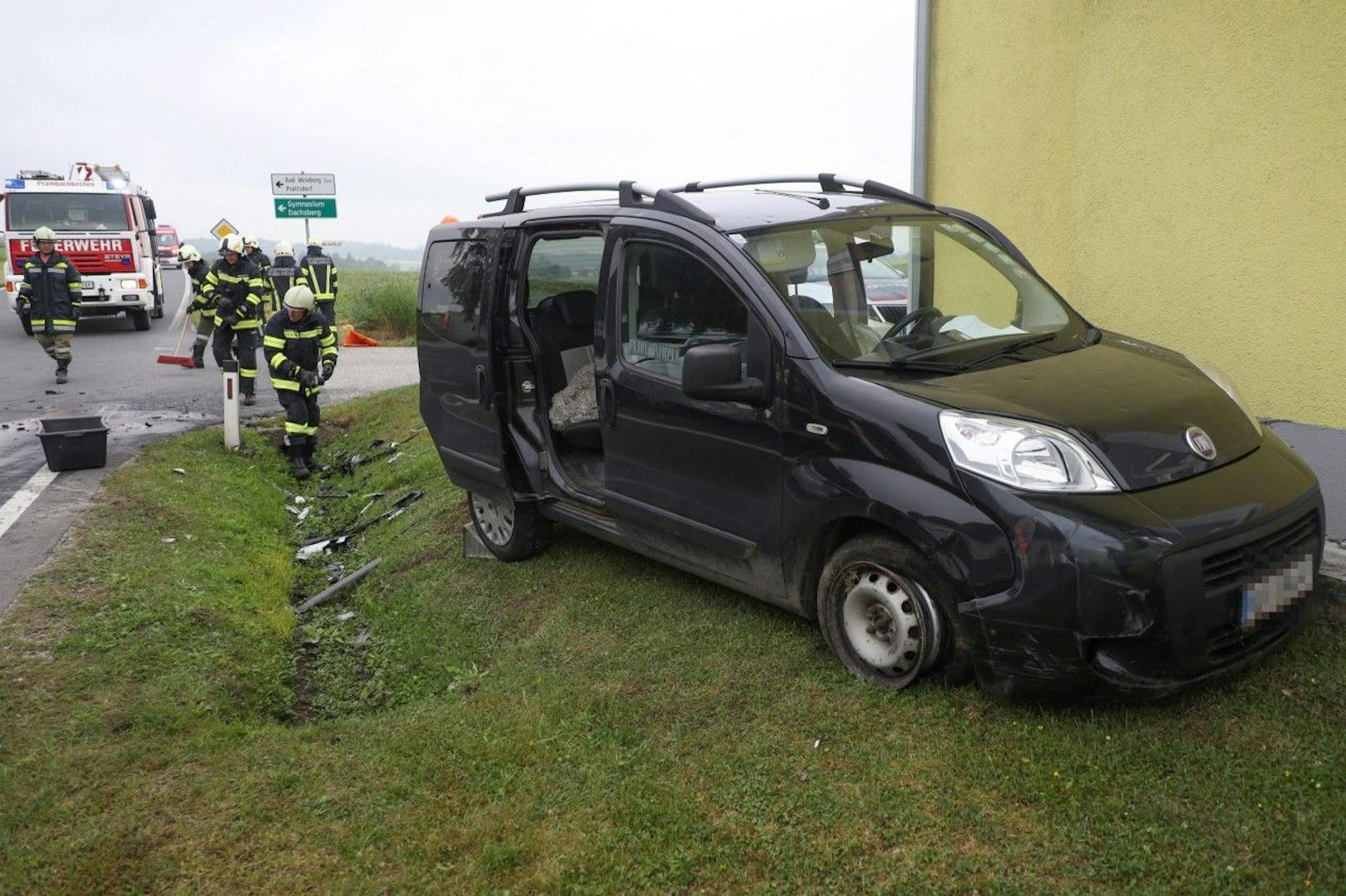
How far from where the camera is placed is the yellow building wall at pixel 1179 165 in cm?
634

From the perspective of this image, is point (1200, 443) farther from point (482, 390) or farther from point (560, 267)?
point (482, 390)

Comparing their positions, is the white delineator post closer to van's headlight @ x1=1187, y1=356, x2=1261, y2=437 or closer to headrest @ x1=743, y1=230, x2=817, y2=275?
headrest @ x1=743, y1=230, x2=817, y2=275

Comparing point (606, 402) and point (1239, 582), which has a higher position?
point (606, 402)

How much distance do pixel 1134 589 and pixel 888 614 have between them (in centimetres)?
92

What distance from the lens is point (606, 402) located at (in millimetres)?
5102

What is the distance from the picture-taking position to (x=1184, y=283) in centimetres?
706

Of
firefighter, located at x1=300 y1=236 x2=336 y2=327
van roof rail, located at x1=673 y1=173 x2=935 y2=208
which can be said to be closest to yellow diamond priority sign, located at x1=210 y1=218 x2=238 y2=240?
firefighter, located at x1=300 y1=236 x2=336 y2=327

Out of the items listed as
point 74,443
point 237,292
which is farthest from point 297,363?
point 237,292

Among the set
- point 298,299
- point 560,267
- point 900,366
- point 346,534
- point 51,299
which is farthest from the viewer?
point 51,299

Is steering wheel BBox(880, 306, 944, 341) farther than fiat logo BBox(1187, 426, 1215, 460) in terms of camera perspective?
Yes

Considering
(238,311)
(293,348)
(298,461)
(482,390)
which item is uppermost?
(238,311)

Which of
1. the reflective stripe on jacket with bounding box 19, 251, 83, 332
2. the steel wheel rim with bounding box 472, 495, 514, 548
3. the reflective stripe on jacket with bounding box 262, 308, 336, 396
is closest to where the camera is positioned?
the steel wheel rim with bounding box 472, 495, 514, 548

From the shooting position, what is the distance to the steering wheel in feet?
14.4

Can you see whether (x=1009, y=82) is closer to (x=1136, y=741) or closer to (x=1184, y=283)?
(x=1184, y=283)
